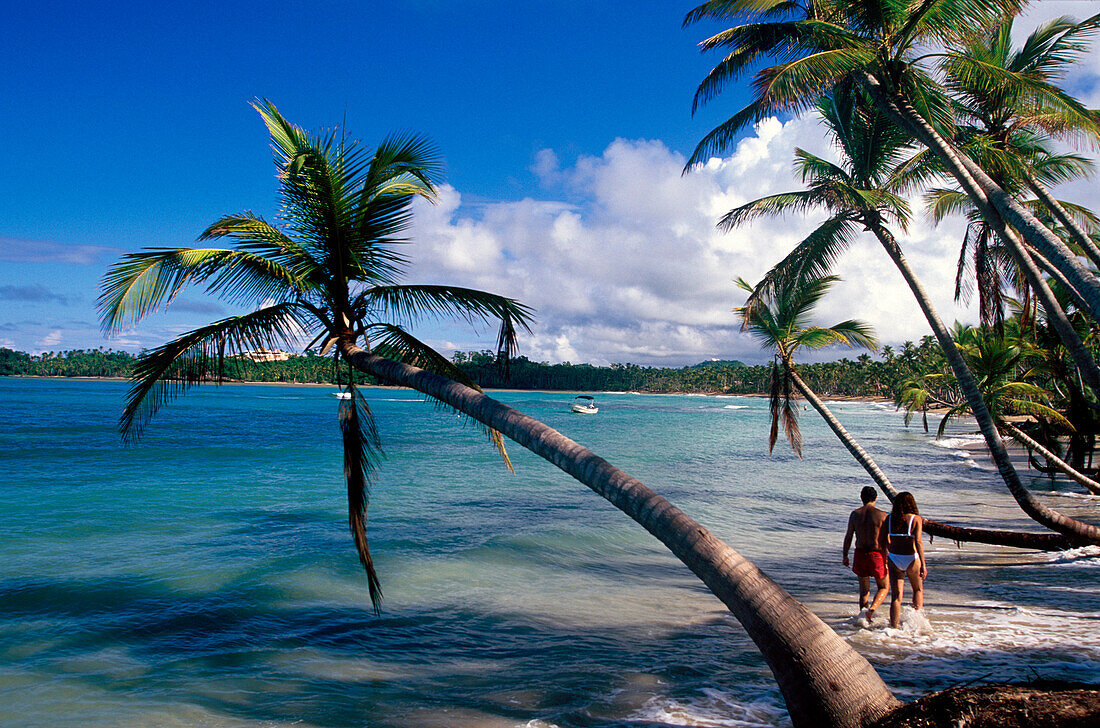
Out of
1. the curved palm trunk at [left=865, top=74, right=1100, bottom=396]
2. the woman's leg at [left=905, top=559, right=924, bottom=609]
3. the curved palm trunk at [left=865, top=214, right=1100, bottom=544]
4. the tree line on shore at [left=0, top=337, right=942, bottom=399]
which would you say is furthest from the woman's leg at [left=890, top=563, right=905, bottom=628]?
the tree line on shore at [left=0, top=337, right=942, bottom=399]

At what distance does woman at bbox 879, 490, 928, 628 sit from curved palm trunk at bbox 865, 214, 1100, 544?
2673 mm

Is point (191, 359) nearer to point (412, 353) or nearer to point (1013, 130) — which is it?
point (412, 353)

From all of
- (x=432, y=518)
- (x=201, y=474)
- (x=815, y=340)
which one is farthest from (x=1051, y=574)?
(x=201, y=474)

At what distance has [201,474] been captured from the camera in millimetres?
22578

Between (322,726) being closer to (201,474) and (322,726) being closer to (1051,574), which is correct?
(1051,574)

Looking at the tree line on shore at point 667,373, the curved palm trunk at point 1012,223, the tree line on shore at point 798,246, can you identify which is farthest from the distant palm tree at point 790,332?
the tree line on shore at point 667,373

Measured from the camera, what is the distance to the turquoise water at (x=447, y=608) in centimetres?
561

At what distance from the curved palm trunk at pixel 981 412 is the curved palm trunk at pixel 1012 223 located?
3.82 feet

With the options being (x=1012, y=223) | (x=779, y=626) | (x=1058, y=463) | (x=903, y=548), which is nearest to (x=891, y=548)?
(x=903, y=548)

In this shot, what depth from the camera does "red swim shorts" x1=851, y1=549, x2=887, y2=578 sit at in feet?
22.4

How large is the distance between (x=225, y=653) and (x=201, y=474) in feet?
59.4

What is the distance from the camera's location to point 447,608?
8.77 metres

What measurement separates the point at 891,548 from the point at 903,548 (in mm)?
140

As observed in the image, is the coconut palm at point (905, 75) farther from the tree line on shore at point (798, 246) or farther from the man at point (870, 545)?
the man at point (870, 545)
